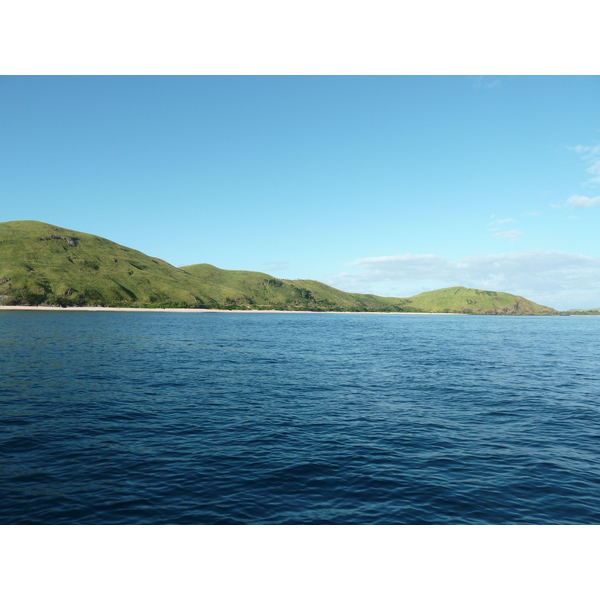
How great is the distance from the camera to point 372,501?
14992 mm

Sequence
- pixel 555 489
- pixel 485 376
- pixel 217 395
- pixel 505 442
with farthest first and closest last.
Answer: pixel 485 376 → pixel 217 395 → pixel 505 442 → pixel 555 489

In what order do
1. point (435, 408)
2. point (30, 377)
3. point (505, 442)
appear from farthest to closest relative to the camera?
point (30, 377)
point (435, 408)
point (505, 442)

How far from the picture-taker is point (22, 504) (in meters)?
14.0

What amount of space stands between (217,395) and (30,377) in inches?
833

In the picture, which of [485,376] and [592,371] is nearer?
[485,376]

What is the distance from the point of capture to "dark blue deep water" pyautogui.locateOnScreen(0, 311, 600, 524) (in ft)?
47.3

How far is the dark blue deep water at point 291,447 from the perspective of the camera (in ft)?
47.3

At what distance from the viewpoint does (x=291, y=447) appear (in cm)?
2103
